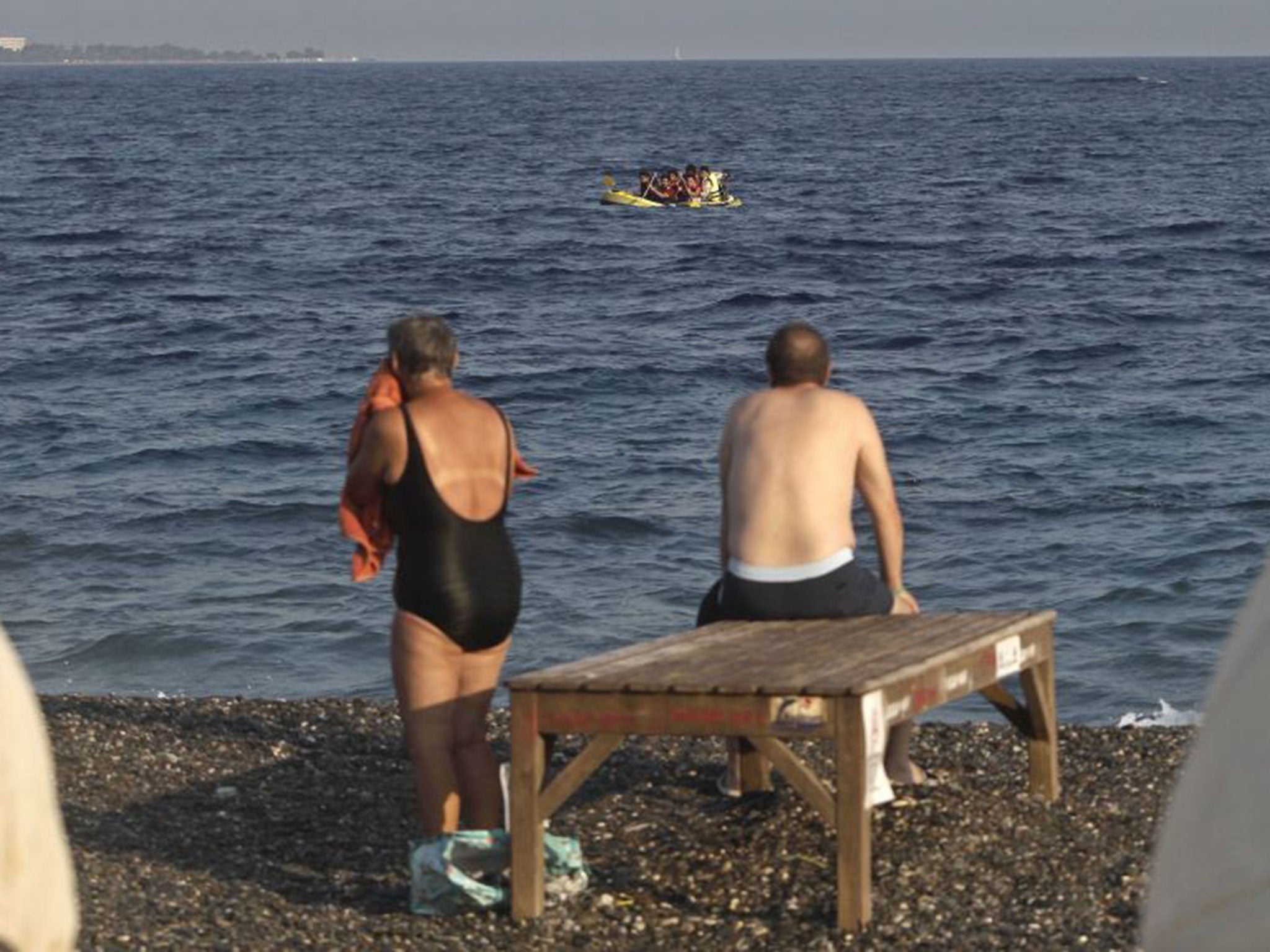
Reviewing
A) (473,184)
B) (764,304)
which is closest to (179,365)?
(764,304)

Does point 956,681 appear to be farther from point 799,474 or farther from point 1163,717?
point 1163,717

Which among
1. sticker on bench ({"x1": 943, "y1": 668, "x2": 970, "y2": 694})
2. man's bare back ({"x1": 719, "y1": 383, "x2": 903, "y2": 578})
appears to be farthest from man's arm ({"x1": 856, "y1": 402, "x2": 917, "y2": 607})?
sticker on bench ({"x1": 943, "y1": 668, "x2": 970, "y2": 694})

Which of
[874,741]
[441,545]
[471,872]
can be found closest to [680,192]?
[441,545]

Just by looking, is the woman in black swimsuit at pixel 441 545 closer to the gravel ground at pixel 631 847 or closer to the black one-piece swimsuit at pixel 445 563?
the black one-piece swimsuit at pixel 445 563

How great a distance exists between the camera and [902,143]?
3110 inches

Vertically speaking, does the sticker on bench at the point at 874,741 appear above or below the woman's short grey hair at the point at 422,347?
below

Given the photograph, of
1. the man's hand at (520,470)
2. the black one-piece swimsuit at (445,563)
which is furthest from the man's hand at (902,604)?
the black one-piece swimsuit at (445,563)

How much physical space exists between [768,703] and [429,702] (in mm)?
1029

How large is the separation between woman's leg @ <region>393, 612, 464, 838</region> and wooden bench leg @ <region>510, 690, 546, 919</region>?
1.10 feet

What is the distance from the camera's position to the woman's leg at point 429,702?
625 cm

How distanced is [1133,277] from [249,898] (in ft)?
98.8

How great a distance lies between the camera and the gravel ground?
19.6 feet

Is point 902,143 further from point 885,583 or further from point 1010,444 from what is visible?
point 885,583

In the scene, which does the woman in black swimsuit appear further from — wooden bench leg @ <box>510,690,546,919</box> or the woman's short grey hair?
wooden bench leg @ <box>510,690,546,919</box>
